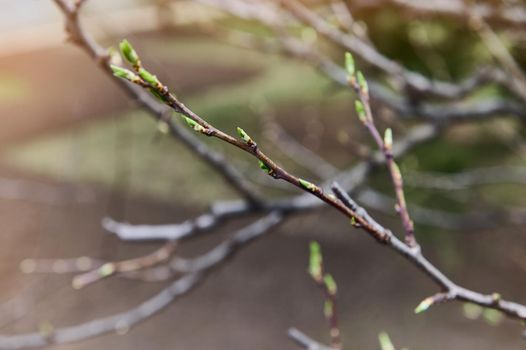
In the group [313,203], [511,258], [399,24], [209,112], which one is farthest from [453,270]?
[209,112]

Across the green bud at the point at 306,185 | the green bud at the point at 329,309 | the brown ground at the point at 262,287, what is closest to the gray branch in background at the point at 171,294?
the green bud at the point at 329,309

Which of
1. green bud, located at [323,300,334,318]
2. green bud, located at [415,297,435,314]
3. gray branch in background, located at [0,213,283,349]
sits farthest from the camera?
gray branch in background, located at [0,213,283,349]

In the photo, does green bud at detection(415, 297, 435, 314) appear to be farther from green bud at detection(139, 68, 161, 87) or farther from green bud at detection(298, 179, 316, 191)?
green bud at detection(139, 68, 161, 87)

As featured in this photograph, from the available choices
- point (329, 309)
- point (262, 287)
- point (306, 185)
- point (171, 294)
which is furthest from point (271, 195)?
point (306, 185)

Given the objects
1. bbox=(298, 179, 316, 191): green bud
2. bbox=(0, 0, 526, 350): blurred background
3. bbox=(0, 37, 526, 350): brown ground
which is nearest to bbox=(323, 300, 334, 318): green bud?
bbox=(298, 179, 316, 191): green bud

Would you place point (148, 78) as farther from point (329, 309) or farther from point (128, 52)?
point (329, 309)

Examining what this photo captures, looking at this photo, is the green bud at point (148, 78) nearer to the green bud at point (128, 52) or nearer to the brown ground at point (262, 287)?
the green bud at point (128, 52)

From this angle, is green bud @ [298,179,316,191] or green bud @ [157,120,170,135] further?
green bud @ [157,120,170,135]
